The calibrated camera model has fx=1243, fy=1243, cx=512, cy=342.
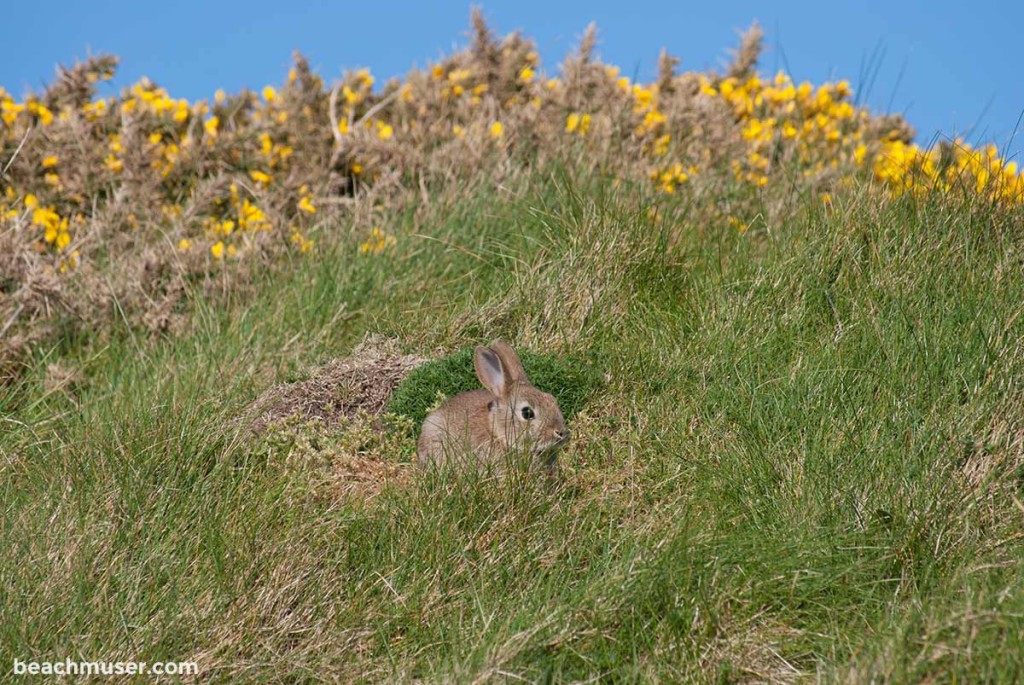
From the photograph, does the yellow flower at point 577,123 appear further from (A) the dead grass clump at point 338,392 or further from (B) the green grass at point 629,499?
(A) the dead grass clump at point 338,392

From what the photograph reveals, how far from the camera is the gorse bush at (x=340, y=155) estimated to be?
8.30m

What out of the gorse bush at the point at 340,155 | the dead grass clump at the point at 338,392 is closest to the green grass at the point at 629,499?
the dead grass clump at the point at 338,392

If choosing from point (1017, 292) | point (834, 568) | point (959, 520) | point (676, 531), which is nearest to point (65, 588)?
point (676, 531)

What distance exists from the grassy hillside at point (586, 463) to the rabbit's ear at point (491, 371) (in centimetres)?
42

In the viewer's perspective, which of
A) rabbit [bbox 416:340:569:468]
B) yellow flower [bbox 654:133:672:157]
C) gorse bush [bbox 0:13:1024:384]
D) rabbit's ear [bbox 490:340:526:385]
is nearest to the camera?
rabbit [bbox 416:340:569:468]

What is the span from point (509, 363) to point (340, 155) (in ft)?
17.4

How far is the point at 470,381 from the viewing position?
240 inches

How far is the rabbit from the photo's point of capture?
523cm

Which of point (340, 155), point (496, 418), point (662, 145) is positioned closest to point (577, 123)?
point (662, 145)

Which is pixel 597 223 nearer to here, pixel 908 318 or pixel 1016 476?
pixel 908 318

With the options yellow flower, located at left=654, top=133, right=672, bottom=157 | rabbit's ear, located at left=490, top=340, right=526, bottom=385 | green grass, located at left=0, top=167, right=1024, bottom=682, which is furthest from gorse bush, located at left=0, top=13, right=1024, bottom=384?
rabbit's ear, located at left=490, top=340, right=526, bottom=385

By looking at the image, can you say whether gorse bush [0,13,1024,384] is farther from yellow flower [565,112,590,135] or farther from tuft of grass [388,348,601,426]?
tuft of grass [388,348,601,426]

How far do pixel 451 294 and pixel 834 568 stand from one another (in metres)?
3.51

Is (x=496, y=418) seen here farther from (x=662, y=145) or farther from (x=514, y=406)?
(x=662, y=145)
